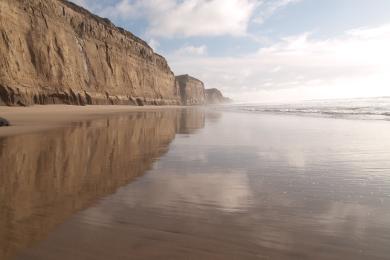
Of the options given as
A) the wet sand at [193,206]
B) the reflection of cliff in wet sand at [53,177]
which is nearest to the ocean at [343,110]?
the wet sand at [193,206]

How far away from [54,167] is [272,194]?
14.3ft

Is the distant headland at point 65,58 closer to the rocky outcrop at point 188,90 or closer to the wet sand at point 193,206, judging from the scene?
the wet sand at point 193,206

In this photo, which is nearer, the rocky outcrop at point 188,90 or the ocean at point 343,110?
the ocean at point 343,110

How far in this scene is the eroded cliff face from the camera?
86.8ft

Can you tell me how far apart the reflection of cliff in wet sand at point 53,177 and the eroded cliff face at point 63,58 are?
18947 mm

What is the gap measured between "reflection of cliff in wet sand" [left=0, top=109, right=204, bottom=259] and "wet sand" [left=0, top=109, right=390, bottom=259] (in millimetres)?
19

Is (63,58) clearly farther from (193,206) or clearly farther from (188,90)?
(188,90)

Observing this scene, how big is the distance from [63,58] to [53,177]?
33.9 meters

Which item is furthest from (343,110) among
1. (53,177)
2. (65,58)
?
(53,177)

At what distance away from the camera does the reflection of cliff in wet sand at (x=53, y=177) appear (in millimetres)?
3569

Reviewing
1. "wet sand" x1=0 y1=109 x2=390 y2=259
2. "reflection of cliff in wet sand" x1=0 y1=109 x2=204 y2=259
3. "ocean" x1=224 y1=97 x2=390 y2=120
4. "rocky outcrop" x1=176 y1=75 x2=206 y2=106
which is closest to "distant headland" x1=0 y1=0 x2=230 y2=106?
"reflection of cliff in wet sand" x1=0 y1=109 x2=204 y2=259

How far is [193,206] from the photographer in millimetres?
4301

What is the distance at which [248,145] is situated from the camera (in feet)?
33.4

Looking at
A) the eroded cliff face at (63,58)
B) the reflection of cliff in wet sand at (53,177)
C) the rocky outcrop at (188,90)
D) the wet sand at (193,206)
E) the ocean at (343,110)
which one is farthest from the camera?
the rocky outcrop at (188,90)
